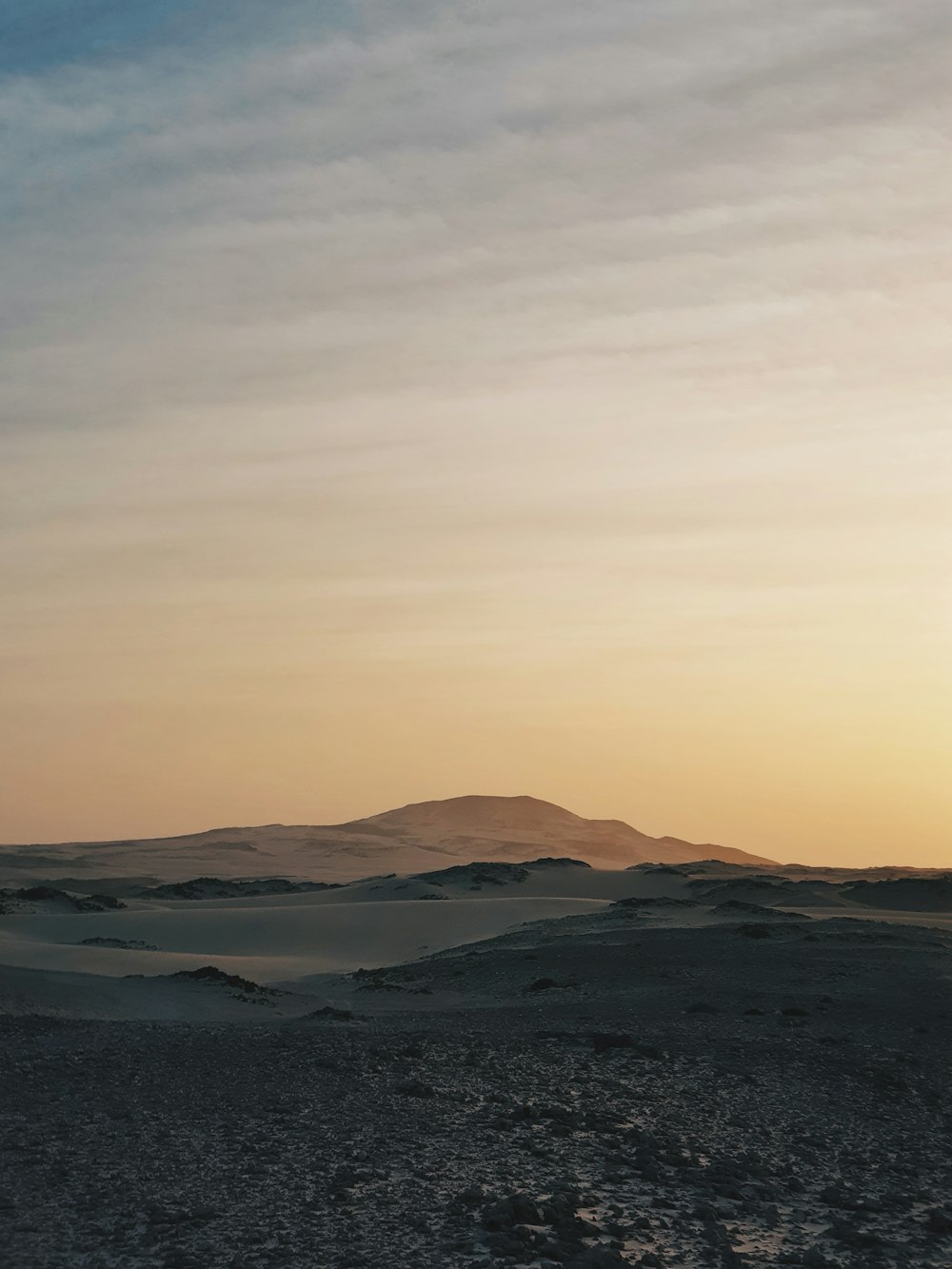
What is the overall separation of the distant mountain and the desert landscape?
50072mm

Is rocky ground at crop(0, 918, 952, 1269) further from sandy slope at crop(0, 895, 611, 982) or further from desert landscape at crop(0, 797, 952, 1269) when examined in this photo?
sandy slope at crop(0, 895, 611, 982)

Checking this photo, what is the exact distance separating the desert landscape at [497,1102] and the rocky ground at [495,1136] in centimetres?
4

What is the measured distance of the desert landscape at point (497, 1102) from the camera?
8.04 metres

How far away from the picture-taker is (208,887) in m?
51.7

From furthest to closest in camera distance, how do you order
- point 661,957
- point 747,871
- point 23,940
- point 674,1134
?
point 747,871 → point 23,940 → point 661,957 → point 674,1134

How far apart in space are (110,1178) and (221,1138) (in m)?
1.44

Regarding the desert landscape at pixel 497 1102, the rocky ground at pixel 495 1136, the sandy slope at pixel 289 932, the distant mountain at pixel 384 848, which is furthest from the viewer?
the distant mountain at pixel 384 848

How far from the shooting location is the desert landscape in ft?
26.4

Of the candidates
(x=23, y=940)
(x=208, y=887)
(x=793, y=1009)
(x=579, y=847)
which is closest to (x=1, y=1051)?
(x=793, y=1009)

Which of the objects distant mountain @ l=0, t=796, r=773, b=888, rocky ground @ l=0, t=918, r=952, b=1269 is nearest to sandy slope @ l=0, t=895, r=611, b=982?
rocky ground @ l=0, t=918, r=952, b=1269

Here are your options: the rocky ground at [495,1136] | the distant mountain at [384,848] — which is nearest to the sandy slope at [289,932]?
the rocky ground at [495,1136]

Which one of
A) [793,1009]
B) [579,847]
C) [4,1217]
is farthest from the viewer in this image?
[579,847]

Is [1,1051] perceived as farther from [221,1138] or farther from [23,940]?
[23,940]

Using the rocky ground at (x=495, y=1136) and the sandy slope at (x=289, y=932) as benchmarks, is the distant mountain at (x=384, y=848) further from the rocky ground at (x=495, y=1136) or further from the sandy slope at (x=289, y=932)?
the rocky ground at (x=495, y=1136)
